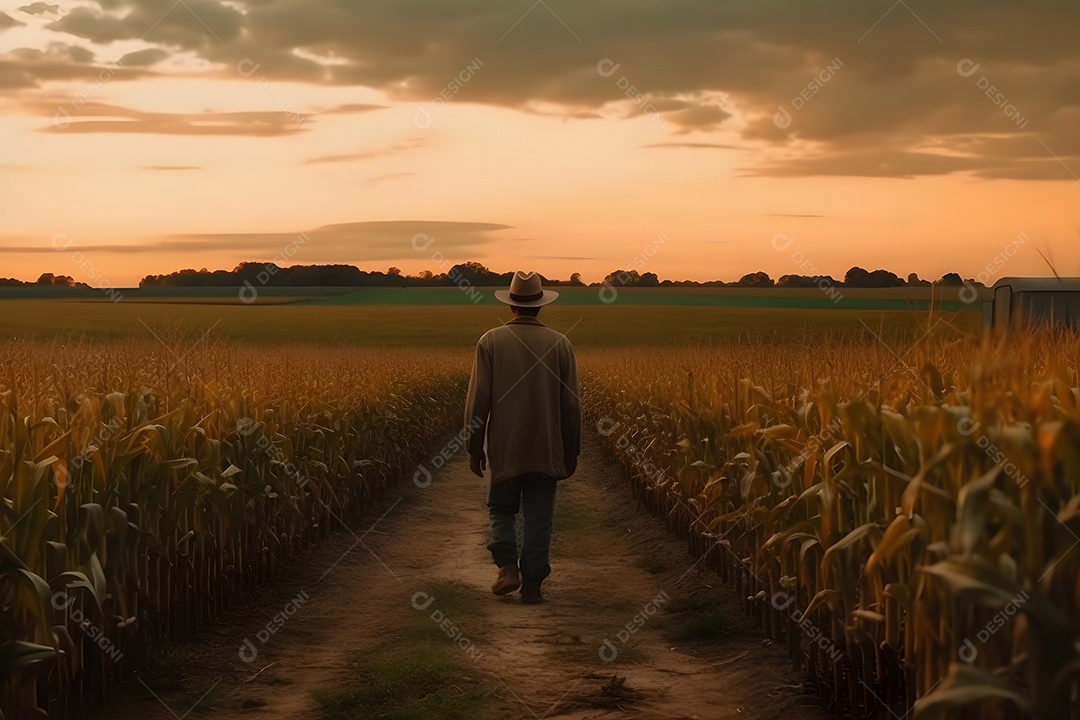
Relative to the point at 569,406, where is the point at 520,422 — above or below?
below

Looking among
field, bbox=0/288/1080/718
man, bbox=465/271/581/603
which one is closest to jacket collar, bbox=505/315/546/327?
man, bbox=465/271/581/603

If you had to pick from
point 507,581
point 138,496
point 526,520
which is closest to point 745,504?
point 526,520

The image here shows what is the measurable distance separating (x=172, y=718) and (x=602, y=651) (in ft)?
9.38

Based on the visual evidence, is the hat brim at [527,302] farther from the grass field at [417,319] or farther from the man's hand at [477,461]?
the grass field at [417,319]

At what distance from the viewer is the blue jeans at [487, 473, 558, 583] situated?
922 cm

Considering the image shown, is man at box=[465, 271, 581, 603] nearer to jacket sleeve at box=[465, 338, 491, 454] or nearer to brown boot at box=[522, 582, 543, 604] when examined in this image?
jacket sleeve at box=[465, 338, 491, 454]

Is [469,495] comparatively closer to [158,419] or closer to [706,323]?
[158,419]

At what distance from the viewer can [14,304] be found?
79625 millimetres

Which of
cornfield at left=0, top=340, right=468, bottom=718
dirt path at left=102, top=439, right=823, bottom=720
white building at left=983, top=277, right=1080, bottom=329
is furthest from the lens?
white building at left=983, top=277, right=1080, bottom=329

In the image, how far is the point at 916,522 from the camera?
450cm

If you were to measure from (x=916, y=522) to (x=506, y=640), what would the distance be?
3952 mm

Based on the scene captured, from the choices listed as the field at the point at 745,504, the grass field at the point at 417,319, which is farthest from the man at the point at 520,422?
the grass field at the point at 417,319

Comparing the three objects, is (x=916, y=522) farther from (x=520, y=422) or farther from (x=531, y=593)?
(x=520, y=422)

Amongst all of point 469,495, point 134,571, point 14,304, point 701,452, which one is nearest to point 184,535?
point 134,571
